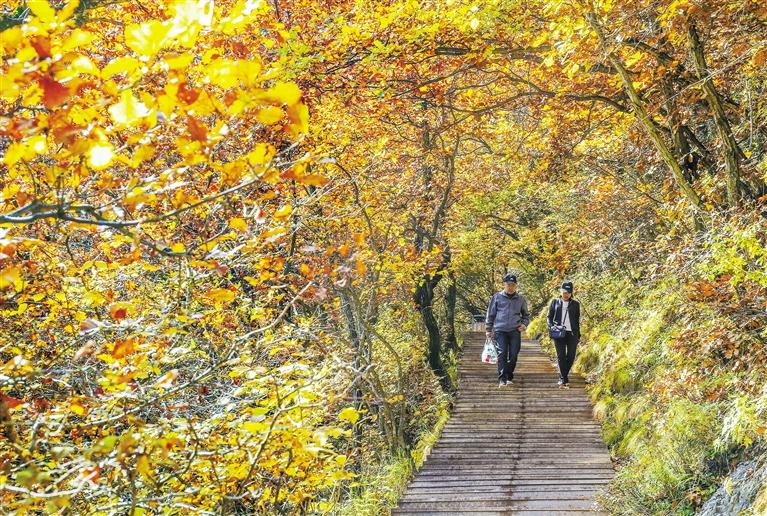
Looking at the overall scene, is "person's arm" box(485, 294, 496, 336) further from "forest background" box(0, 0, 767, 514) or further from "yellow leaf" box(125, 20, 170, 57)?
"yellow leaf" box(125, 20, 170, 57)

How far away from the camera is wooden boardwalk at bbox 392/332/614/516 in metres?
7.66

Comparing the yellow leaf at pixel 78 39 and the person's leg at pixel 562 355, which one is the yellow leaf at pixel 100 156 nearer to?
the yellow leaf at pixel 78 39

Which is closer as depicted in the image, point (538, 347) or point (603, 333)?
point (603, 333)

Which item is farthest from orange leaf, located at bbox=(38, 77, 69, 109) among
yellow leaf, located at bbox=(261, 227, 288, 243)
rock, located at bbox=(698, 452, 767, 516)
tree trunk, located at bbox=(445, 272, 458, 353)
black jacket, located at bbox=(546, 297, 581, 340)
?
tree trunk, located at bbox=(445, 272, 458, 353)

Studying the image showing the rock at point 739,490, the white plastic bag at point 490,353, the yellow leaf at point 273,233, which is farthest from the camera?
the white plastic bag at point 490,353

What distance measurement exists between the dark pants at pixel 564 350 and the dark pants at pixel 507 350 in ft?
2.14

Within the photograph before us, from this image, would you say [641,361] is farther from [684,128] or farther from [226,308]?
[226,308]

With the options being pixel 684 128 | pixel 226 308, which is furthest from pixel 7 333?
pixel 684 128

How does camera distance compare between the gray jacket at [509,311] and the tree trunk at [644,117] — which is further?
the gray jacket at [509,311]

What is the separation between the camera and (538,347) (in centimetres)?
1652

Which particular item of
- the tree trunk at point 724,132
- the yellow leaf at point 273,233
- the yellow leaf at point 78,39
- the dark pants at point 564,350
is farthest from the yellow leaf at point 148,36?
the dark pants at point 564,350

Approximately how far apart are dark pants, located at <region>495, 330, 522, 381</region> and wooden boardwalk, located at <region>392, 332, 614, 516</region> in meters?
0.29

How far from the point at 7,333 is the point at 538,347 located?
40.3 ft

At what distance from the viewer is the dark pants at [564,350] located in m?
11.2
